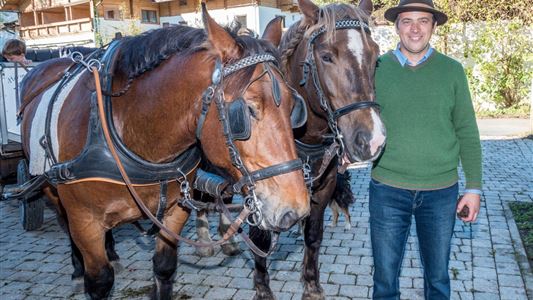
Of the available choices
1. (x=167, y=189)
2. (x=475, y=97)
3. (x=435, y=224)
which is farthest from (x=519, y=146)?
(x=167, y=189)

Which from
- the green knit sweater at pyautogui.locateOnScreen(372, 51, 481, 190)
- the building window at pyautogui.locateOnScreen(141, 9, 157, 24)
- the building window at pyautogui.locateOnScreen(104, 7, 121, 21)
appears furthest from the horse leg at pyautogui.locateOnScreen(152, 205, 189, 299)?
the building window at pyautogui.locateOnScreen(104, 7, 121, 21)

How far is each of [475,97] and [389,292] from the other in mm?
13532

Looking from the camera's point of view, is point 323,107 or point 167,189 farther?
point 323,107

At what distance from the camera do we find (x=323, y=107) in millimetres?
2906

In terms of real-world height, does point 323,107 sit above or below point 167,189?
above

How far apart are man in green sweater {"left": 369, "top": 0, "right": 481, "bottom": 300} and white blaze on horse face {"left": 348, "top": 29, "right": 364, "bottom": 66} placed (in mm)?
214

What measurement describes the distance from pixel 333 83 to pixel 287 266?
2362 mm

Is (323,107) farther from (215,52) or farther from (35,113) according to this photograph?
(35,113)

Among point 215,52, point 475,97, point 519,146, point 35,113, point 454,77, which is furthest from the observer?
point 475,97

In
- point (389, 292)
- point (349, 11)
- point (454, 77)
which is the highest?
point (349, 11)

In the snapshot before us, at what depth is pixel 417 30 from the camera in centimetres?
266

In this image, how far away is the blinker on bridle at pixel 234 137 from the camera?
1931 mm

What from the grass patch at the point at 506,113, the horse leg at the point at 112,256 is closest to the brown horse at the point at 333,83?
the horse leg at the point at 112,256

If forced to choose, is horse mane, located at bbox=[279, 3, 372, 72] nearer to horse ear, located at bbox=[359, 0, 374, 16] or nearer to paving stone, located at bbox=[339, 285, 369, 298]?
horse ear, located at bbox=[359, 0, 374, 16]
